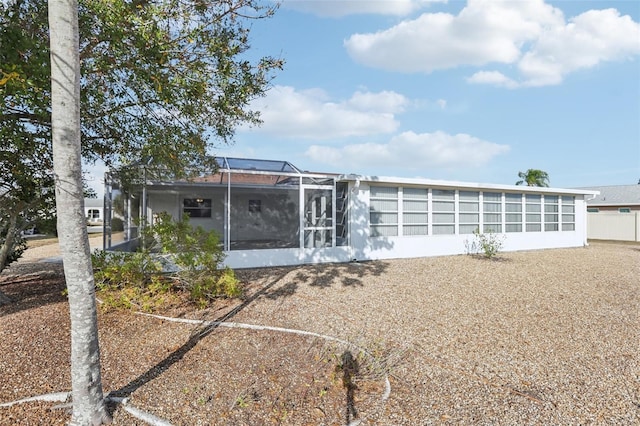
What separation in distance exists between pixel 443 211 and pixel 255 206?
29.7 ft

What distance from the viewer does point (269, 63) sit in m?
5.43

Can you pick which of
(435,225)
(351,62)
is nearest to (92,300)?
(351,62)

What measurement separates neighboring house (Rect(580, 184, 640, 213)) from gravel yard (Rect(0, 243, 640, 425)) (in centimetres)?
2495

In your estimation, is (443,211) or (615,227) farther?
(615,227)

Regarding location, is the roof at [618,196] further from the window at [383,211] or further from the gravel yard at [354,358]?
the gravel yard at [354,358]

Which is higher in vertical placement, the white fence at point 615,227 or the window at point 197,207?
the window at point 197,207

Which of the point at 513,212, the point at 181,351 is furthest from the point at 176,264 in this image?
the point at 513,212

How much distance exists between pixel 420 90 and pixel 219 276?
32.5 ft

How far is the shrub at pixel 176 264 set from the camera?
5.70 m

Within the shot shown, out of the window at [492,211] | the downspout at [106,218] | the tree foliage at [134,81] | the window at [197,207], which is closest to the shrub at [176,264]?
the tree foliage at [134,81]

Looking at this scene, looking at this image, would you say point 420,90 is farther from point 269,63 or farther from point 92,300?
A: point 92,300

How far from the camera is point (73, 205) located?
8.70ft

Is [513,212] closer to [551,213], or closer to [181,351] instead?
[551,213]

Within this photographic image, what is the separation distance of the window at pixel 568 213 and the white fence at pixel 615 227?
7.19 metres
